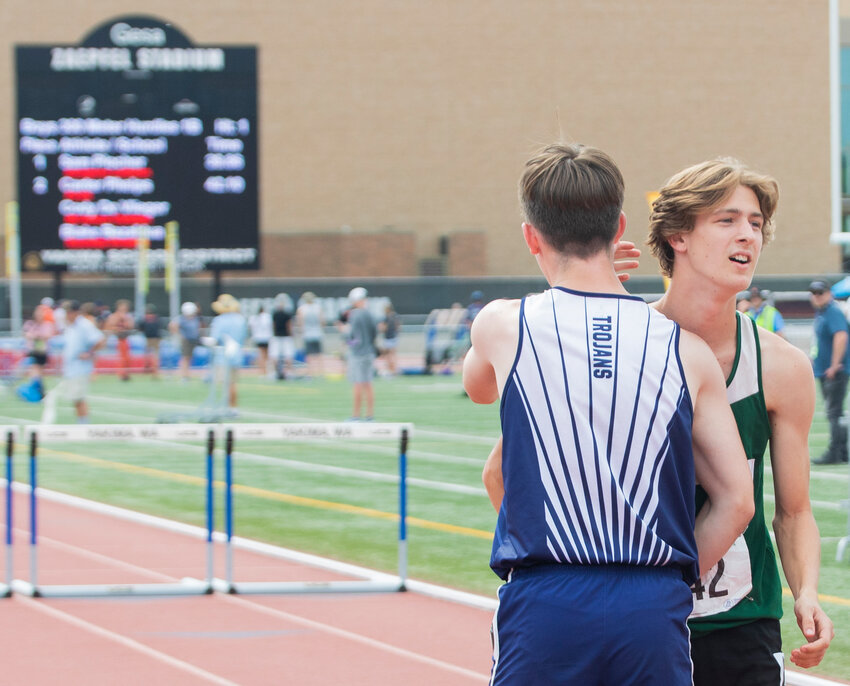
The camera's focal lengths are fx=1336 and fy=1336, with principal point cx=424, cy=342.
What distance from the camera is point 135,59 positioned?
27922mm

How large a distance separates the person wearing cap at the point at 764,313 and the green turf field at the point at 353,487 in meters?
1.53

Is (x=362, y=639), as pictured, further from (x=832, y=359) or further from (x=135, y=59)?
(x=135, y=59)

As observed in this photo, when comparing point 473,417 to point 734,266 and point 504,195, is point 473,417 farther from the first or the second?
point 504,195

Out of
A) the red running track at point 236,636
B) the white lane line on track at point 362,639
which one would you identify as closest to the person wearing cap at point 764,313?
the red running track at point 236,636

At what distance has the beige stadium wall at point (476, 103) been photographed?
1977 inches

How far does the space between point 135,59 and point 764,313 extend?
16821 mm

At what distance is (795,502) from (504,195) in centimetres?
4865

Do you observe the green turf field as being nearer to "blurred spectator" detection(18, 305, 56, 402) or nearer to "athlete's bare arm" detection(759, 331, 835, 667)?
"blurred spectator" detection(18, 305, 56, 402)

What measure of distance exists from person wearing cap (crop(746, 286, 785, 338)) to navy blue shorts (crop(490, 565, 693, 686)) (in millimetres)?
12430

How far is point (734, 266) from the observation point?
2.75 metres

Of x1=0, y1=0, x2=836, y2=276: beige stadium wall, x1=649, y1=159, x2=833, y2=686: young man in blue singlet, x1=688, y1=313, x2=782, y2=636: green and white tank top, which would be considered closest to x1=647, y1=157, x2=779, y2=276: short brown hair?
x1=649, y1=159, x2=833, y2=686: young man in blue singlet

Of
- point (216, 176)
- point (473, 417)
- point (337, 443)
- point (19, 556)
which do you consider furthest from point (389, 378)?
point (19, 556)

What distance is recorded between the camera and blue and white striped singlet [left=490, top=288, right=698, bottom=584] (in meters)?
2.33

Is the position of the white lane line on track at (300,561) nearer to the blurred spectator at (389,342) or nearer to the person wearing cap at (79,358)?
the person wearing cap at (79,358)
